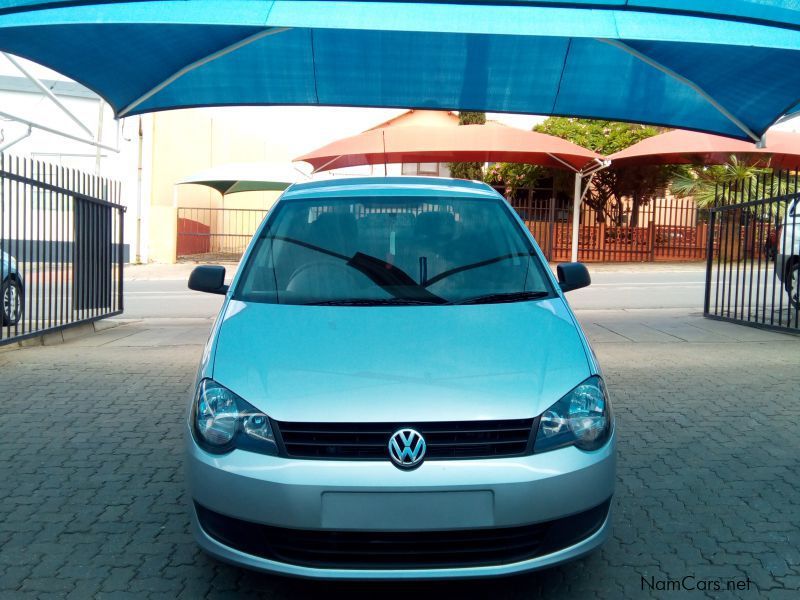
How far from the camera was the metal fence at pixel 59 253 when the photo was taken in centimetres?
812

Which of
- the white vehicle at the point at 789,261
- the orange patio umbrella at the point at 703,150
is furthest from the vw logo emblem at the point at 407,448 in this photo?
the orange patio umbrella at the point at 703,150

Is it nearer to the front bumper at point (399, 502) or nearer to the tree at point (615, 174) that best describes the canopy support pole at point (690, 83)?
the front bumper at point (399, 502)

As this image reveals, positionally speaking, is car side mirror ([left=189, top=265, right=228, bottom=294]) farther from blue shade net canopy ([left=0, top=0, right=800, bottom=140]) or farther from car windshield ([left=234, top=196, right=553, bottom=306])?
blue shade net canopy ([left=0, top=0, right=800, bottom=140])

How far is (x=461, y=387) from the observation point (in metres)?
2.83

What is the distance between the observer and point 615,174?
2498cm

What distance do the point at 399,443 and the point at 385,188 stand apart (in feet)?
6.94

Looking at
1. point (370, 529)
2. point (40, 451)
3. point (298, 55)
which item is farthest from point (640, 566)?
point (298, 55)

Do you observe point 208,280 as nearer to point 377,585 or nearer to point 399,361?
point 399,361

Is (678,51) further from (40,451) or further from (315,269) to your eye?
(40,451)

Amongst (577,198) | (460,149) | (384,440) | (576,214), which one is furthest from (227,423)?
(576,214)

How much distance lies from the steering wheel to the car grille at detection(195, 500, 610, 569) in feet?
4.44

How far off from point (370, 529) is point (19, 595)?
147 cm

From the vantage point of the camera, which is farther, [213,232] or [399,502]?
[213,232]

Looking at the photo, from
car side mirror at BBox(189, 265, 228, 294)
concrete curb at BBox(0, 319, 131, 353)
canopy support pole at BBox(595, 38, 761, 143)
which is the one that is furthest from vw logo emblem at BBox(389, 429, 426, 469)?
concrete curb at BBox(0, 319, 131, 353)
